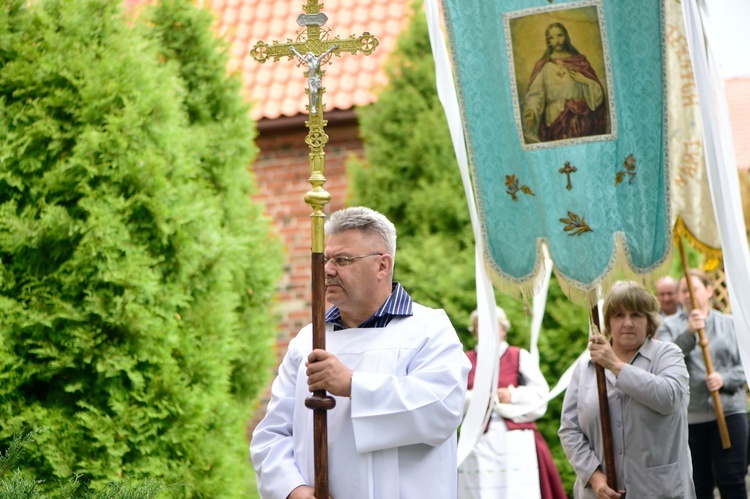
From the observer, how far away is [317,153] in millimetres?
4035

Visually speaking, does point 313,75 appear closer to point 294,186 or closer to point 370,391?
point 370,391

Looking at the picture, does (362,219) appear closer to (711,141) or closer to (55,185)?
(711,141)

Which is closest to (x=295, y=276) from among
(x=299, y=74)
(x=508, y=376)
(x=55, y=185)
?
(x=299, y=74)

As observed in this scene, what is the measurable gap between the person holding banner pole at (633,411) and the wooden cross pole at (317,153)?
65.3 inches

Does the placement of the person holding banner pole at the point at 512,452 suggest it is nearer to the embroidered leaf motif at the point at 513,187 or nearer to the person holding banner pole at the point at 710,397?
the person holding banner pole at the point at 710,397

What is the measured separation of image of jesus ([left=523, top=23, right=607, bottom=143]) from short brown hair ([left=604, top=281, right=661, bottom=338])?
0.82 meters

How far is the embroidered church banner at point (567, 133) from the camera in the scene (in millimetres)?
5219

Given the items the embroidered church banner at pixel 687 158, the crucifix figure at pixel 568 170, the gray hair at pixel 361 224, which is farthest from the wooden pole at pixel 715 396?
the gray hair at pixel 361 224

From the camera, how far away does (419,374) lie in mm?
3945

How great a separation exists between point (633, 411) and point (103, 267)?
2952 mm

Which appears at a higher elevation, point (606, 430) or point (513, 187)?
point (513, 187)

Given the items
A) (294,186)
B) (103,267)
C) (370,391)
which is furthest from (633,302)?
(294,186)

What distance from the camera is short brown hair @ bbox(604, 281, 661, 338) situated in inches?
200

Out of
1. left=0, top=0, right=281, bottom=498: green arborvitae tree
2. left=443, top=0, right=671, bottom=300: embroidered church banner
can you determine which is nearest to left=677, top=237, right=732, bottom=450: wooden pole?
left=443, top=0, right=671, bottom=300: embroidered church banner
